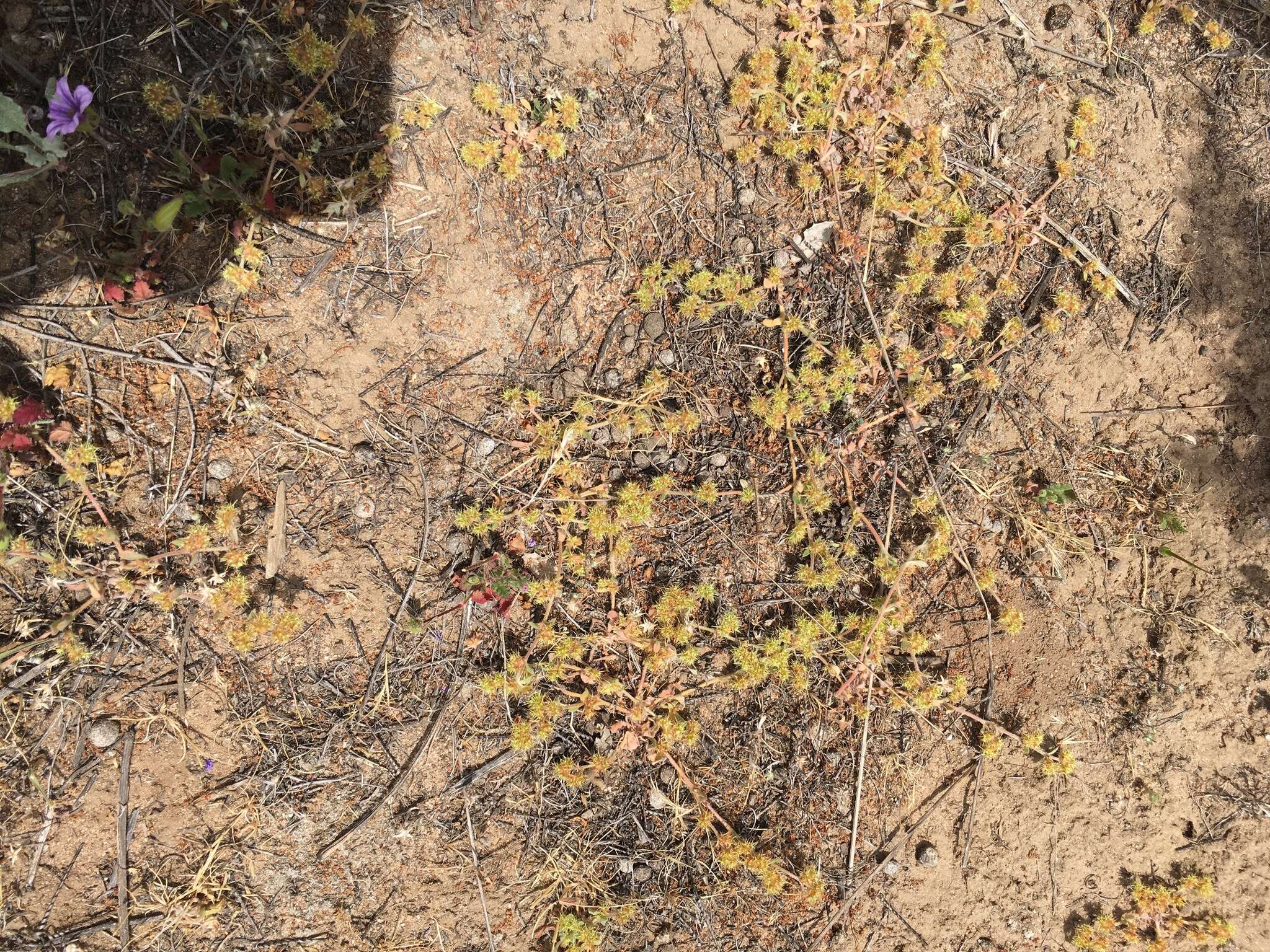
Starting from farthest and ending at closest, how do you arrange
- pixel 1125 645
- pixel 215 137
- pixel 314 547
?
1. pixel 1125 645
2. pixel 314 547
3. pixel 215 137

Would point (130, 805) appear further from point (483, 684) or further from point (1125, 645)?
point (1125, 645)

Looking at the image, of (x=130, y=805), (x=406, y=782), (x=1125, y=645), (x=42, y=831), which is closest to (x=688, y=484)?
(x=406, y=782)

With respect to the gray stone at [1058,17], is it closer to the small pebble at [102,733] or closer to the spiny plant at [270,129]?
the spiny plant at [270,129]

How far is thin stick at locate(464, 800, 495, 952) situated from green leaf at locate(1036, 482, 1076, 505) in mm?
4122

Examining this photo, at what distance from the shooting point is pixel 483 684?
4078 millimetres

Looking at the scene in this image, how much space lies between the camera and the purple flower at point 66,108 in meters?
3.39

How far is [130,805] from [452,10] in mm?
5053

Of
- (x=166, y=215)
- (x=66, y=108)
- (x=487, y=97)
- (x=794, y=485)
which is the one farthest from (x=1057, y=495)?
(x=66, y=108)

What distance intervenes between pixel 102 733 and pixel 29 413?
6.12ft

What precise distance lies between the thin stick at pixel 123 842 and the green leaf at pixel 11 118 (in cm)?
325

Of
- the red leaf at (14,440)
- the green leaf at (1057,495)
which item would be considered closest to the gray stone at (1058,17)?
the green leaf at (1057,495)

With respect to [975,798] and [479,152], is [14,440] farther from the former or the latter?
[975,798]

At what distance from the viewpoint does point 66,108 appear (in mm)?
3428

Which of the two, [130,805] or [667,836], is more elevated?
[667,836]
